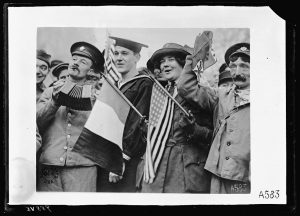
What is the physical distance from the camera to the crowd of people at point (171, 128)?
1.01 metres

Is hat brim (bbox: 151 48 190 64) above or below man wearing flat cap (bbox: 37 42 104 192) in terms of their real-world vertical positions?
above

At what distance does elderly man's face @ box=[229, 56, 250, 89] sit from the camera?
1021 millimetres

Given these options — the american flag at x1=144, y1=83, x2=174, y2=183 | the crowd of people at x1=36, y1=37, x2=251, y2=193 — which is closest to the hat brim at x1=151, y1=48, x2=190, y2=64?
the crowd of people at x1=36, y1=37, x2=251, y2=193

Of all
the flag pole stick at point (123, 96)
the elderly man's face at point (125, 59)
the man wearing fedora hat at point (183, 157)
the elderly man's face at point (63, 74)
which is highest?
the elderly man's face at point (125, 59)

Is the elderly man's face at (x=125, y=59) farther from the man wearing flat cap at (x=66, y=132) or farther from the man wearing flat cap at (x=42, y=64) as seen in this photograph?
the man wearing flat cap at (x=42, y=64)

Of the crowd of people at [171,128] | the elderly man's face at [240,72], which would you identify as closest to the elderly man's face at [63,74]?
the crowd of people at [171,128]

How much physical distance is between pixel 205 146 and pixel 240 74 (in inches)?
9.9

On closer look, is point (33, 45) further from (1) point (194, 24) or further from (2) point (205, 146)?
(2) point (205, 146)

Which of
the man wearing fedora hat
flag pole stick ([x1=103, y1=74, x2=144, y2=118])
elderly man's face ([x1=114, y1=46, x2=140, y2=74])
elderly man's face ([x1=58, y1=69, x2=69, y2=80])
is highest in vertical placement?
elderly man's face ([x1=114, y1=46, x2=140, y2=74])

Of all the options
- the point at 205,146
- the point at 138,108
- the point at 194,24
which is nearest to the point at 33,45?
the point at 138,108

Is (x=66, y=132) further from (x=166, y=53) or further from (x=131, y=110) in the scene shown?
(x=166, y=53)

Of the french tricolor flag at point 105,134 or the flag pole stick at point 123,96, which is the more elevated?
the flag pole stick at point 123,96

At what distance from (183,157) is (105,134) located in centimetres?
25

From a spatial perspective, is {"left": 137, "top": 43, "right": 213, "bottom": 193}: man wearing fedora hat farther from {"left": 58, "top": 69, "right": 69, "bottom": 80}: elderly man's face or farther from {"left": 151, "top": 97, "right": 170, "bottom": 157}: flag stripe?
{"left": 58, "top": 69, "right": 69, "bottom": 80}: elderly man's face
